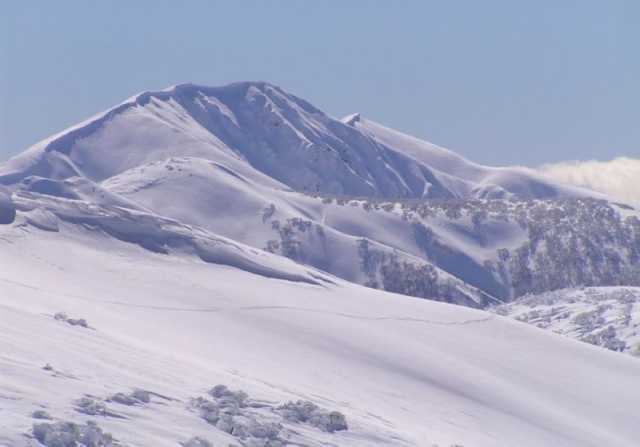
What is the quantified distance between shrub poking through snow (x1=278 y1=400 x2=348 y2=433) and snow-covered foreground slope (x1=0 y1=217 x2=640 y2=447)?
481mm

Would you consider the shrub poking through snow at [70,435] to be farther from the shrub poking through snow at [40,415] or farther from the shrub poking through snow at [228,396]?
the shrub poking through snow at [228,396]

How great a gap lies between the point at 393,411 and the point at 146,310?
14044 millimetres

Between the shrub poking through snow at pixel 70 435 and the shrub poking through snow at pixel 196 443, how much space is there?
1.84 meters

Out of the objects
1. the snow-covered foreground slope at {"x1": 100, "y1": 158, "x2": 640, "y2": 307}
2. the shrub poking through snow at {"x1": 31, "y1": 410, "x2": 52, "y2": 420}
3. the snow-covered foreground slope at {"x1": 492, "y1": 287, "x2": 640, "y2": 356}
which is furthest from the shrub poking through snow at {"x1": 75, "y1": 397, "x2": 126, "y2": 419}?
the snow-covered foreground slope at {"x1": 100, "y1": 158, "x2": 640, "y2": 307}

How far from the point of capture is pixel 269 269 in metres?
72.6

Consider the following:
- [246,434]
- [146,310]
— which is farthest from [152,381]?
[146,310]

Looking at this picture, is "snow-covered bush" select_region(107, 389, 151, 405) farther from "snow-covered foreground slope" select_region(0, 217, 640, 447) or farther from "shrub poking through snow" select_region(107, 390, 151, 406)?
"snow-covered foreground slope" select_region(0, 217, 640, 447)

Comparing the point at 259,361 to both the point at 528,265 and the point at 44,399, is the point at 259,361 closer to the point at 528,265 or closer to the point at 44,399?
the point at 44,399

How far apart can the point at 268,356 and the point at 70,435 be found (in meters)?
23.6

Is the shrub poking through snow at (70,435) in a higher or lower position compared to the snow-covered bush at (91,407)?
lower

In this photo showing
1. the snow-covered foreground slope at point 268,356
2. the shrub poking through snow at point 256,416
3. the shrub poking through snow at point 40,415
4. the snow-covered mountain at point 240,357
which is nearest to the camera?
the shrub poking through snow at point 40,415

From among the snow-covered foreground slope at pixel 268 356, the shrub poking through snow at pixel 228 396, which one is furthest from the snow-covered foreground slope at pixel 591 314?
the shrub poking through snow at pixel 228 396

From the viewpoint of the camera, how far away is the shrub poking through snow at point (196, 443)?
27125mm

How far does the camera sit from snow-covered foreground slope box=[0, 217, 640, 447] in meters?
31.3
